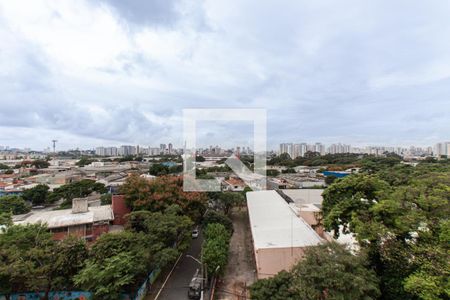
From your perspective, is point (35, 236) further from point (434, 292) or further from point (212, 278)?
point (434, 292)

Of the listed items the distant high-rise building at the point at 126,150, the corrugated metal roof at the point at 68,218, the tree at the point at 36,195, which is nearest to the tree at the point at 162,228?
the corrugated metal roof at the point at 68,218

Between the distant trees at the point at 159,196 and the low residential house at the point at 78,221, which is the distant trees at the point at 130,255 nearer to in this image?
the distant trees at the point at 159,196

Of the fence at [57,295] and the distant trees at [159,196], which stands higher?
the distant trees at [159,196]

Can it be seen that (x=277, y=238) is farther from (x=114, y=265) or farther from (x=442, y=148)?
(x=442, y=148)

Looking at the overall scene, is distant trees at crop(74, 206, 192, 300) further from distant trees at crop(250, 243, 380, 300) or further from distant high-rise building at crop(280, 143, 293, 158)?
distant high-rise building at crop(280, 143, 293, 158)

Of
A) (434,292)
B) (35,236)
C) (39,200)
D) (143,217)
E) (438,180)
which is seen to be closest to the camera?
(434,292)

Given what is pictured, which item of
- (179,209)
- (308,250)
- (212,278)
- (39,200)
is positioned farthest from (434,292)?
(39,200)
